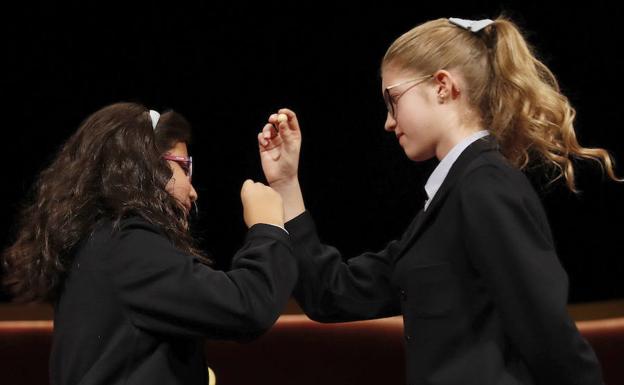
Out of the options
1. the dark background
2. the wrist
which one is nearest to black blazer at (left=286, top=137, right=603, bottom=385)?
the wrist

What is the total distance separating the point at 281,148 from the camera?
4.88 feet

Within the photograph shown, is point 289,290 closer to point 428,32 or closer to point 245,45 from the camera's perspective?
point 428,32

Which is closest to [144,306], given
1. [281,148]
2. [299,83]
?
[281,148]

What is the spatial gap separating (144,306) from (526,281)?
55cm

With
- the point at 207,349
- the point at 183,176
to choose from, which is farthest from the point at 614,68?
the point at 183,176

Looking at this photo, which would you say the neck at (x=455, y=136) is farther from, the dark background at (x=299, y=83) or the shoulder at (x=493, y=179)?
the dark background at (x=299, y=83)

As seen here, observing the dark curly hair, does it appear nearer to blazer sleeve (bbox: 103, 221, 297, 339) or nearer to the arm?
blazer sleeve (bbox: 103, 221, 297, 339)

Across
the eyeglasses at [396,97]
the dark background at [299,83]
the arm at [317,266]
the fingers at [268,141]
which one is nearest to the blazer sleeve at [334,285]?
the arm at [317,266]

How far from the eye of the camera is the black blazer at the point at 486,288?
1096 mm

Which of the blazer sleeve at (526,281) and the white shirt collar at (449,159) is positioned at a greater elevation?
the white shirt collar at (449,159)

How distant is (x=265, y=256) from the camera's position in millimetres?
1280

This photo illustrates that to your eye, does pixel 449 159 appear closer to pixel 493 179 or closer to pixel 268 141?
pixel 493 179

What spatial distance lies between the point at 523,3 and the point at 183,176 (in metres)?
2.06

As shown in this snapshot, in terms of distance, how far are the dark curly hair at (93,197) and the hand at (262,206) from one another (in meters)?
0.11
